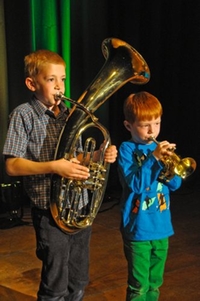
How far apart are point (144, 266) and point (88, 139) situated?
0.59 meters

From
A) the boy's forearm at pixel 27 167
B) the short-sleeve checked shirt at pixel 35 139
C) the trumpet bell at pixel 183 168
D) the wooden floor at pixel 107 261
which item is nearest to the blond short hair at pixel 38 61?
the short-sleeve checked shirt at pixel 35 139

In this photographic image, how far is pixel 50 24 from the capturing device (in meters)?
4.01

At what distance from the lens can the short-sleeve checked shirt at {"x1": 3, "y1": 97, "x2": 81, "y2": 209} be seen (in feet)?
5.81

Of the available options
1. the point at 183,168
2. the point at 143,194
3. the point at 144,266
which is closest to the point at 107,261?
the point at 144,266

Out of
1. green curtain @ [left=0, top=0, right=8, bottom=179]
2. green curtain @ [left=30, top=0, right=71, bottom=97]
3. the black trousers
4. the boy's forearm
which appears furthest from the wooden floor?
green curtain @ [left=30, top=0, right=71, bottom=97]

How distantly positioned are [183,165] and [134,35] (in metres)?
2.94

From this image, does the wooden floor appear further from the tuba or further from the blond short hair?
the blond short hair

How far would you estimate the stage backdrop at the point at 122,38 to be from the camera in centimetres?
396

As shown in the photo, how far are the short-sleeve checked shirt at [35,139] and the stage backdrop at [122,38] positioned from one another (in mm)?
2221

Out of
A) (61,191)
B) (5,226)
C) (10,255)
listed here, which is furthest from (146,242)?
(5,226)

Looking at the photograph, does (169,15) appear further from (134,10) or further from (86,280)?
(86,280)

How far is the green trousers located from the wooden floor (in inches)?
16.7

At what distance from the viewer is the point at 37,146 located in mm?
1809

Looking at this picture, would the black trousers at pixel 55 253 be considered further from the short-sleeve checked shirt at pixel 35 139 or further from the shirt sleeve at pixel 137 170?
the shirt sleeve at pixel 137 170
